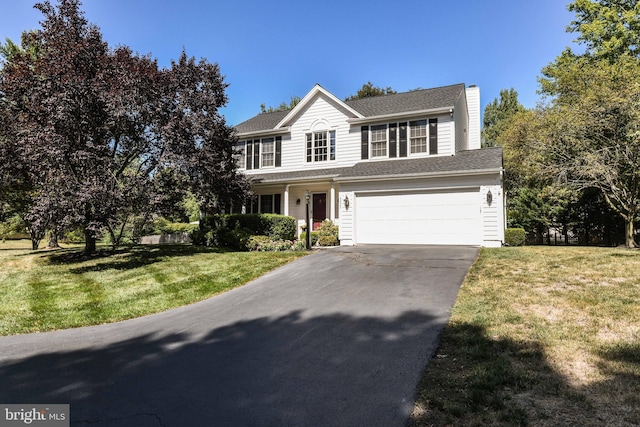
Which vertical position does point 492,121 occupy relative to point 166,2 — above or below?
above

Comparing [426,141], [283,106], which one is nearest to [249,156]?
[426,141]

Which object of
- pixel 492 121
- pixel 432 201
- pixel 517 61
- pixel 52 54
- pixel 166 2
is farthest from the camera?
pixel 492 121

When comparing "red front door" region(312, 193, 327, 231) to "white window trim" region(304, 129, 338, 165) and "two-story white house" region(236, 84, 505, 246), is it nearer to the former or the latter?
"two-story white house" region(236, 84, 505, 246)

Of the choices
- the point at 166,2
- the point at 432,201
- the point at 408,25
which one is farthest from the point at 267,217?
the point at 408,25

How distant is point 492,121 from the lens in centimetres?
4169

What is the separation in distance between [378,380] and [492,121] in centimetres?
4464

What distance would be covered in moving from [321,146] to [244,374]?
16.1 m

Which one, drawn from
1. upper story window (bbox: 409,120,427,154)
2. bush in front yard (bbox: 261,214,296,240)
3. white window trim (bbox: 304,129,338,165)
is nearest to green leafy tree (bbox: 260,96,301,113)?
white window trim (bbox: 304,129,338,165)

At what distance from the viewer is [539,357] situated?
386 centimetres

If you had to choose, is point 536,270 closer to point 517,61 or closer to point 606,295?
point 606,295

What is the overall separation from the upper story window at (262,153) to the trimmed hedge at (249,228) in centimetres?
380

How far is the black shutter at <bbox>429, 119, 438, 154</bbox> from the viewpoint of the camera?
16344 mm

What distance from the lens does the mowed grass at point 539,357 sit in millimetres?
2855

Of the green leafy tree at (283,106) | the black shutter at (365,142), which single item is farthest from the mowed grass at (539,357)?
the green leafy tree at (283,106)
